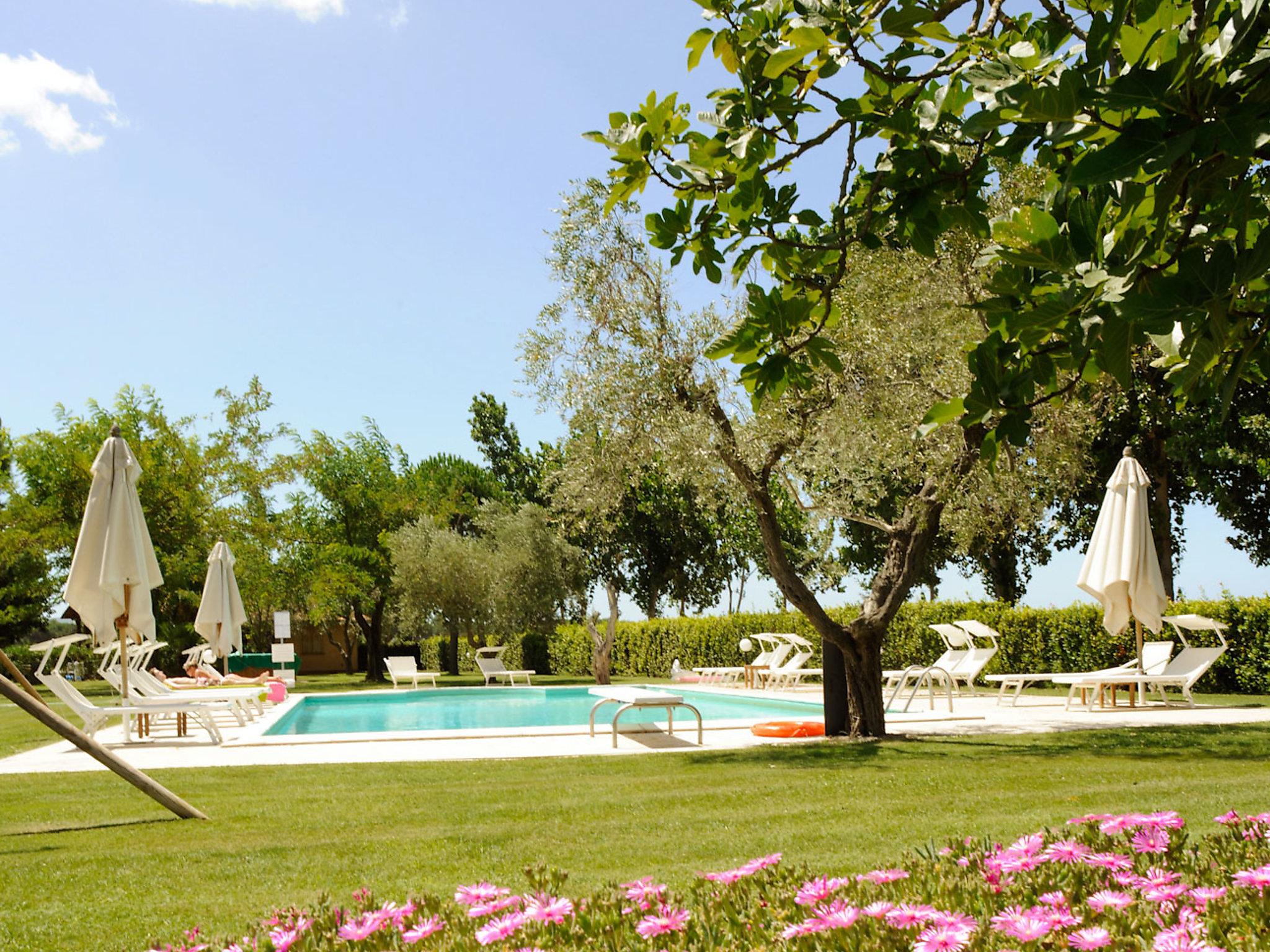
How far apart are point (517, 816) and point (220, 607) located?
1268 centimetres

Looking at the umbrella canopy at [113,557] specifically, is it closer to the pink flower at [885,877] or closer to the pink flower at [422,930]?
the pink flower at [422,930]

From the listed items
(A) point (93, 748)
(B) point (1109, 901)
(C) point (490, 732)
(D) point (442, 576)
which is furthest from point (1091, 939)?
(D) point (442, 576)

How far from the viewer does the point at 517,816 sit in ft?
21.6

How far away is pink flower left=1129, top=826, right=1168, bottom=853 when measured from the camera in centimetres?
283

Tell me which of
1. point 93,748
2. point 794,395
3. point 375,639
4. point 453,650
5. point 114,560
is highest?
point 794,395

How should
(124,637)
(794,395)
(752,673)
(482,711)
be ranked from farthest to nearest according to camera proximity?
1. (752,673)
2. (482,711)
3. (124,637)
4. (794,395)

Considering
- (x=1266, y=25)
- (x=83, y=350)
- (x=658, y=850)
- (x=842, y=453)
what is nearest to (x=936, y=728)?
(x=842, y=453)

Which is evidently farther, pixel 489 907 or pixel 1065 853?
pixel 1065 853

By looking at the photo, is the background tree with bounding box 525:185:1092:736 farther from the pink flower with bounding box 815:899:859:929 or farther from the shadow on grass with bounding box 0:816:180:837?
the pink flower with bounding box 815:899:859:929

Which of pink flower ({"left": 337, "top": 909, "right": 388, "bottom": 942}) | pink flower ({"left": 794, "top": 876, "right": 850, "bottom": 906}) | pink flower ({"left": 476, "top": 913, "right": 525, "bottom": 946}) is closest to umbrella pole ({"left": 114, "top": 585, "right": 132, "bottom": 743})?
pink flower ({"left": 337, "top": 909, "right": 388, "bottom": 942})

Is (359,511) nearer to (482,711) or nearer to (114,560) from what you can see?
(482,711)

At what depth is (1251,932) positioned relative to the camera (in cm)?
218

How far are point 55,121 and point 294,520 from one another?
1881 centimetres

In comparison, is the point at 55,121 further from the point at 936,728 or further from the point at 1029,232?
the point at 1029,232
